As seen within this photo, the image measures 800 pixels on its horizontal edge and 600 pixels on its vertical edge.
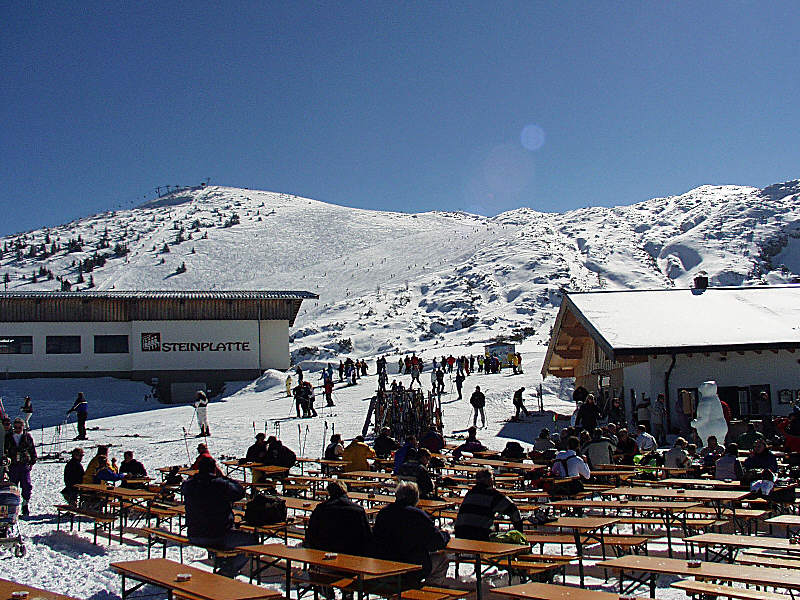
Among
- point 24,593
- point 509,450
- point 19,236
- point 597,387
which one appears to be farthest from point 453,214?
point 24,593

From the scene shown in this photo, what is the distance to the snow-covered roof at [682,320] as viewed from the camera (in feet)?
65.7

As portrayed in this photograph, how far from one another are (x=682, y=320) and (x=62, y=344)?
30580 mm

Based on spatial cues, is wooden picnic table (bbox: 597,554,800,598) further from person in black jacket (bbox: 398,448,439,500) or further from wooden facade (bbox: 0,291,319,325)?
wooden facade (bbox: 0,291,319,325)

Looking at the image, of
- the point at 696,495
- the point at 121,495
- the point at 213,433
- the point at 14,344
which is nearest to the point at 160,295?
the point at 14,344

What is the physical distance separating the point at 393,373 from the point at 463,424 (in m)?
18.3

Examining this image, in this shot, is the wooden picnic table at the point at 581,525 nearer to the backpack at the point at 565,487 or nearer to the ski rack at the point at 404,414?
the backpack at the point at 565,487

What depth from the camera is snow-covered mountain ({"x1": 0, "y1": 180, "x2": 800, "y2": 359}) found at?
63656mm

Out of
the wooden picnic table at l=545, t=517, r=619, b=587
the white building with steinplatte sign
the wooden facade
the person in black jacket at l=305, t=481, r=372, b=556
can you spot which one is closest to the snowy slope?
the wooden picnic table at l=545, t=517, r=619, b=587

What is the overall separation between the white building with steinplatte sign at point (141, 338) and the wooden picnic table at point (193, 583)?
34.9 metres

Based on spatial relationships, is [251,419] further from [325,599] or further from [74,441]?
[325,599]

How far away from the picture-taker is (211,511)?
26.0ft

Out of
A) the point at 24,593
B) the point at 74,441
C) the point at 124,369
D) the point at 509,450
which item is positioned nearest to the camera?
the point at 24,593

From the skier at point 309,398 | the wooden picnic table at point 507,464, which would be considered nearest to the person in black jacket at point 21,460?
the wooden picnic table at point 507,464

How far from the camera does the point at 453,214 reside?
12988 centimetres
